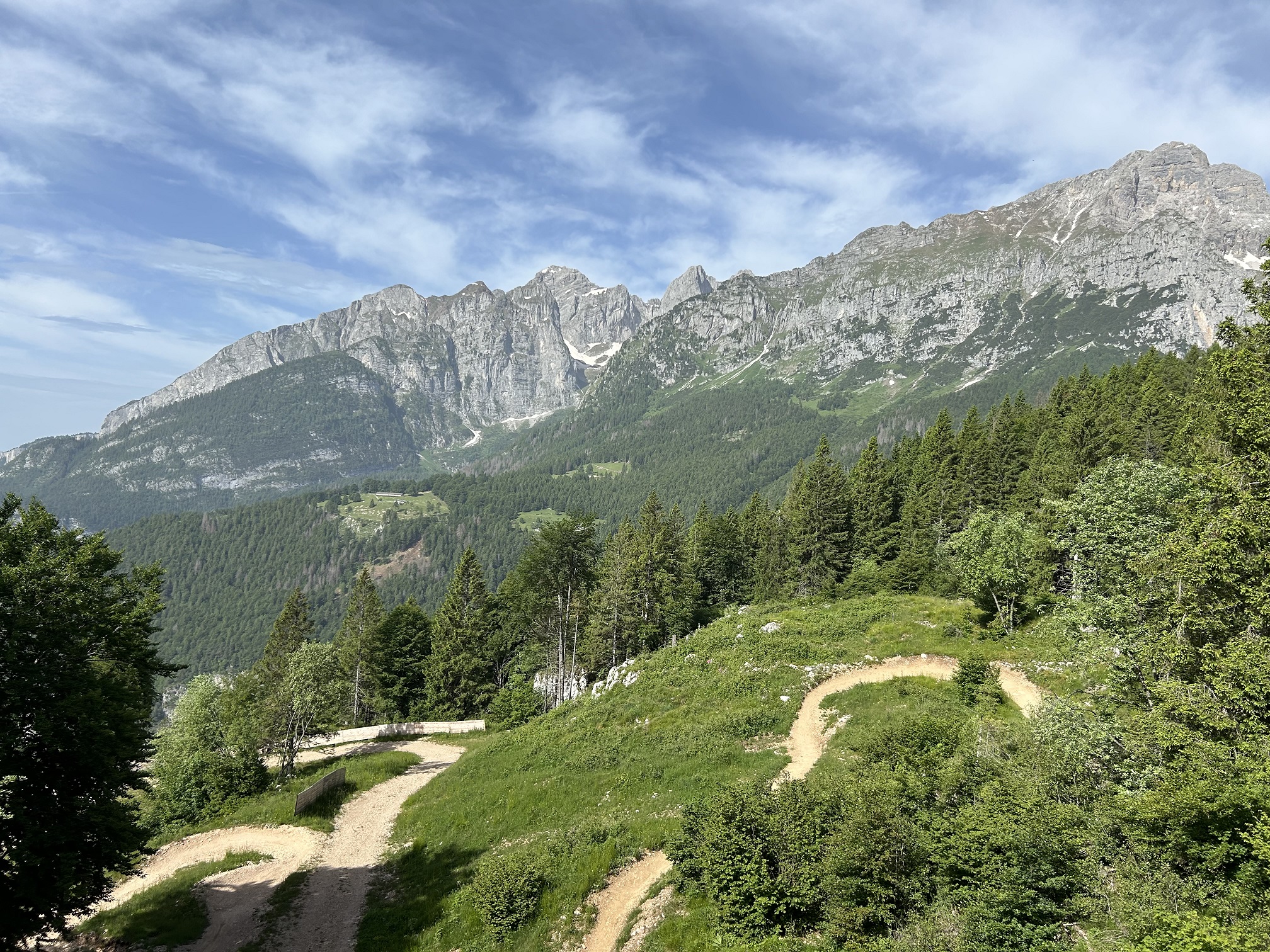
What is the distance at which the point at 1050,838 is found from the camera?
12.6m

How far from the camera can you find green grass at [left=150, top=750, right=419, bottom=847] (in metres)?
32.5

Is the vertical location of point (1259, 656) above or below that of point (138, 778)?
above

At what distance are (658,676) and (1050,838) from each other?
32.1 m

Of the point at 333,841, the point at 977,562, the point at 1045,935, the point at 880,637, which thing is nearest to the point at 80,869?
the point at 333,841

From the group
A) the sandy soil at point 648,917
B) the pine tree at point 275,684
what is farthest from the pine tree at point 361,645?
the sandy soil at point 648,917

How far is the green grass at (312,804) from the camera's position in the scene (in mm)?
32500

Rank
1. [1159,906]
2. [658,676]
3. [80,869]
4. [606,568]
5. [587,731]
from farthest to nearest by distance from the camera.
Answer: [606,568] < [658,676] < [587,731] < [80,869] < [1159,906]

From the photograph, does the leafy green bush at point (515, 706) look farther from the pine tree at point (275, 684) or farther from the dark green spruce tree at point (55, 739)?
the dark green spruce tree at point (55, 739)

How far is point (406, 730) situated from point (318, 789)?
20.7 meters

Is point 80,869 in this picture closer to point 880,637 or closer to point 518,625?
point 880,637

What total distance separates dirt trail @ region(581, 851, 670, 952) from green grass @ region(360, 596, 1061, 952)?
569mm

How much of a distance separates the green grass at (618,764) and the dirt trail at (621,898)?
0.57 m

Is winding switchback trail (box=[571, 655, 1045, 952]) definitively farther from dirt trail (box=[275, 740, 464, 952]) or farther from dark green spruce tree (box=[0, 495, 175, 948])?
dark green spruce tree (box=[0, 495, 175, 948])

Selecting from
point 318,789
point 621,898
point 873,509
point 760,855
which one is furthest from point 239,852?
point 873,509
